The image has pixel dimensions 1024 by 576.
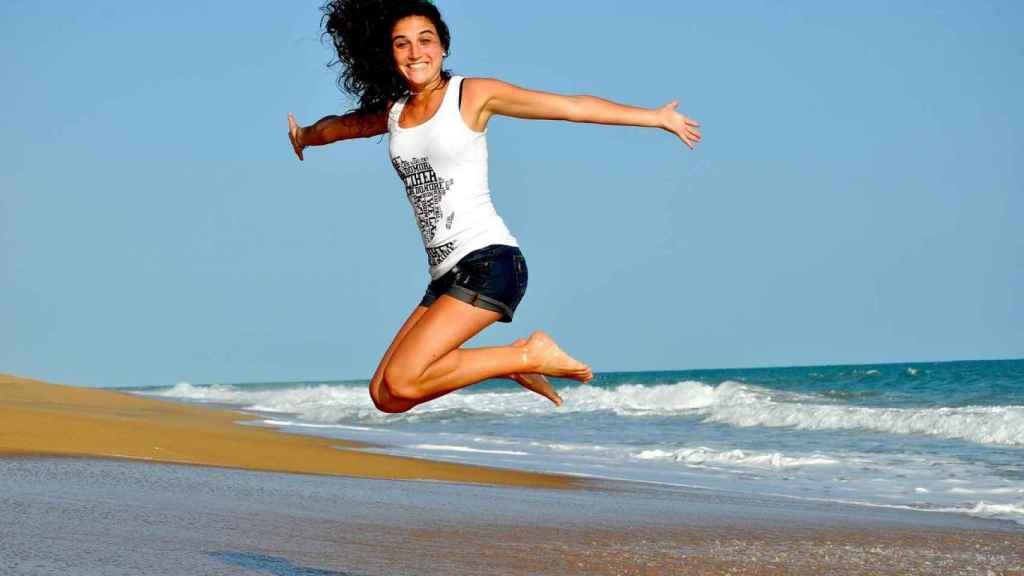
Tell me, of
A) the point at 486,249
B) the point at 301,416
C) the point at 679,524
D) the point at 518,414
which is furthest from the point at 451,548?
the point at 301,416

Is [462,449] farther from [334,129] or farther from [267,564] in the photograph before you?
[267,564]

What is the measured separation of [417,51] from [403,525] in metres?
2.79

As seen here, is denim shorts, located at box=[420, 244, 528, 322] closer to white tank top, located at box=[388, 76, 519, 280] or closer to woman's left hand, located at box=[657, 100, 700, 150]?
white tank top, located at box=[388, 76, 519, 280]

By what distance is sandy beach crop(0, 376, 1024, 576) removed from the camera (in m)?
5.23

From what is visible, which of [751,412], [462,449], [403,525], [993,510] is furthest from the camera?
[751,412]

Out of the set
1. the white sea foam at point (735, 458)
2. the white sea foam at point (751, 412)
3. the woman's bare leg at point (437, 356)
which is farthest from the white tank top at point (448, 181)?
the white sea foam at point (751, 412)

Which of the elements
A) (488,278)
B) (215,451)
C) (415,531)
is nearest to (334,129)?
(488,278)

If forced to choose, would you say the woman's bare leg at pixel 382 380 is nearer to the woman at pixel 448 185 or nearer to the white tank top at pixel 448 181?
the woman at pixel 448 185

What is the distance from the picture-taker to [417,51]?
200 inches

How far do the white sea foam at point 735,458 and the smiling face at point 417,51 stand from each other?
8.87 m

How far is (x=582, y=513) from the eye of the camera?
7957 millimetres

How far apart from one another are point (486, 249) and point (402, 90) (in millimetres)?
836

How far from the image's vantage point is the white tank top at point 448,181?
492cm

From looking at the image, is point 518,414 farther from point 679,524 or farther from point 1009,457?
point 679,524
